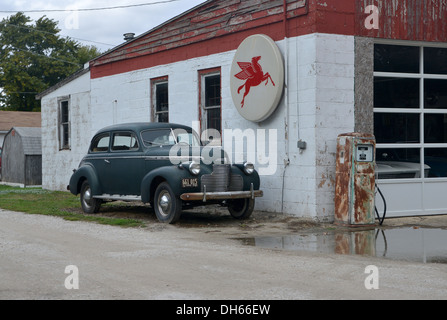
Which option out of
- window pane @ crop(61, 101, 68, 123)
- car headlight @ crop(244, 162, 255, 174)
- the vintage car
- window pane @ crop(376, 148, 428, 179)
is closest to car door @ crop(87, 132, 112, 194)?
the vintage car

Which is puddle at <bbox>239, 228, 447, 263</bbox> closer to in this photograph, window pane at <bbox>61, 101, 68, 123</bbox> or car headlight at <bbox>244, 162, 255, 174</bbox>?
car headlight at <bbox>244, 162, 255, 174</bbox>

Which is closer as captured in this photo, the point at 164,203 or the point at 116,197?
the point at 164,203

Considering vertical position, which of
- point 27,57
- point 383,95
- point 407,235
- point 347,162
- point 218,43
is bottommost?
point 407,235

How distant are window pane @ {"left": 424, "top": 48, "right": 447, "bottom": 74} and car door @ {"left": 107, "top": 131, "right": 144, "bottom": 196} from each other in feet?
20.5

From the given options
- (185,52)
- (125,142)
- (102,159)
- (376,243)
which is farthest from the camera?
(185,52)

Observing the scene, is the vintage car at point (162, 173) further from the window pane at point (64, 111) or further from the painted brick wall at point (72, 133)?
the window pane at point (64, 111)

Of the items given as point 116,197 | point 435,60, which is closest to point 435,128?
point 435,60

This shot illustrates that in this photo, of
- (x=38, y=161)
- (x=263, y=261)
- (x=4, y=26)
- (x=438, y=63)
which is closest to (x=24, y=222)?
(x=263, y=261)

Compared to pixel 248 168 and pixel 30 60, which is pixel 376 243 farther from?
pixel 30 60

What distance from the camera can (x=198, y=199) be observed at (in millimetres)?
10898

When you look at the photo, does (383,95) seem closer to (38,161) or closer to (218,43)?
(218,43)

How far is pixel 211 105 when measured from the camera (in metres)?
15.2

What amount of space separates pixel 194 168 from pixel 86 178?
3.59 meters

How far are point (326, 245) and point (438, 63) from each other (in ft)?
19.6
